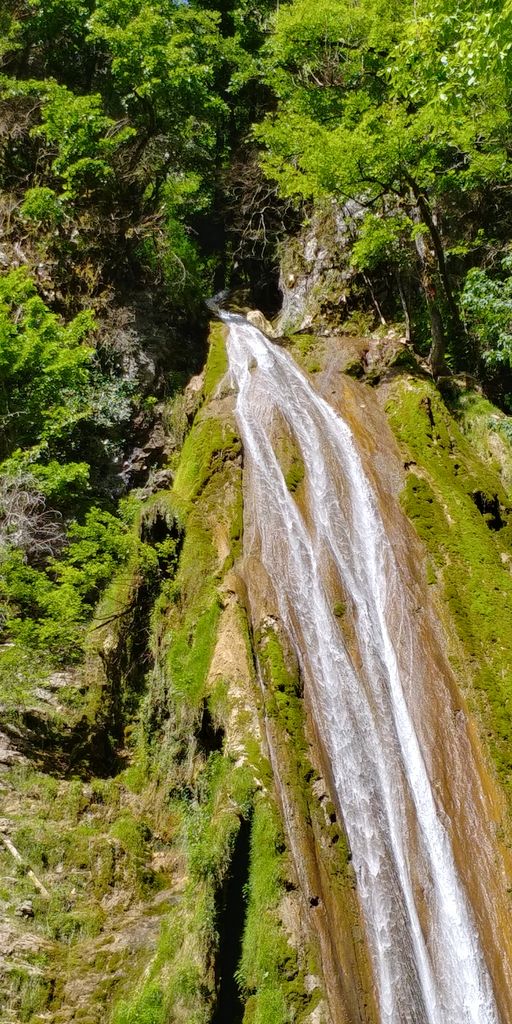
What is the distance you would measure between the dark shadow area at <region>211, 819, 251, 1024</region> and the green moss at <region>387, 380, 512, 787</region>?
3277mm

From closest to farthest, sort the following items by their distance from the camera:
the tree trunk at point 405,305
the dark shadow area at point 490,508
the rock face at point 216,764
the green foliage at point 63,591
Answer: the rock face at point 216,764, the green foliage at point 63,591, the dark shadow area at point 490,508, the tree trunk at point 405,305

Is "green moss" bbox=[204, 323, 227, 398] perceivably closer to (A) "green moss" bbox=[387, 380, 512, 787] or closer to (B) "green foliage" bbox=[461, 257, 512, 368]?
(A) "green moss" bbox=[387, 380, 512, 787]

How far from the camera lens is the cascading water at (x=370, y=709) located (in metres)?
6.70

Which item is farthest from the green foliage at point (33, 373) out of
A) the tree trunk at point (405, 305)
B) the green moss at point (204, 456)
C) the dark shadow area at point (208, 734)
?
the tree trunk at point (405, 305)

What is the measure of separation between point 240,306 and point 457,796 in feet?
57.9

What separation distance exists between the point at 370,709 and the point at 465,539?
3.30m

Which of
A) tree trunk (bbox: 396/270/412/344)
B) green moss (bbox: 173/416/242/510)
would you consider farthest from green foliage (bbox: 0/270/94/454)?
tree trunk (bbox: 396/270/412/344)

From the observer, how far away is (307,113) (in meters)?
16.0

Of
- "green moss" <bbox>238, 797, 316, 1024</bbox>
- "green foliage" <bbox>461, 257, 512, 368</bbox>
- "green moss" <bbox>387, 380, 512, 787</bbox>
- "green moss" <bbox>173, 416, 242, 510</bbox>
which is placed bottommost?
"green moss" <bbox>238, 797, 316, 1024</bbox>

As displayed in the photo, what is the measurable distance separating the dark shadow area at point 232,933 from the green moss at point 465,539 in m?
3.28

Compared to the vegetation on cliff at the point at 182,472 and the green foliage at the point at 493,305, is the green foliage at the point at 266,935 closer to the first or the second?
the vegetation on cliff at the point at 182,472

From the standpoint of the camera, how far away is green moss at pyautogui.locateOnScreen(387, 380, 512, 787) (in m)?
8.68

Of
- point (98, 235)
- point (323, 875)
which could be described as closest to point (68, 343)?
point (98, 235)

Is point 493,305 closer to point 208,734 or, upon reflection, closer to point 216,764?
point 208,734
